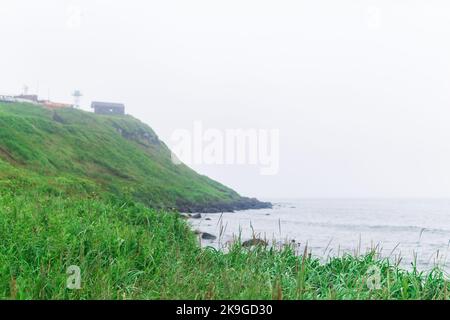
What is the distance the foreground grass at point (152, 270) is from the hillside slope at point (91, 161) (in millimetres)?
25522

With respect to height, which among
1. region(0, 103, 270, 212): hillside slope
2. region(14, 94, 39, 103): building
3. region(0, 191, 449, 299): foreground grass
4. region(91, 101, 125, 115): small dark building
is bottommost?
region(0, 191, 449, 299): foreground grass

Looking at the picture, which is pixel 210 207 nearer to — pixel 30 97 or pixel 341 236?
pixel 341 236

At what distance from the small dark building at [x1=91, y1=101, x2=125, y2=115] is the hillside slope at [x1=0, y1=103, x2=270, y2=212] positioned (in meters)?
34.2

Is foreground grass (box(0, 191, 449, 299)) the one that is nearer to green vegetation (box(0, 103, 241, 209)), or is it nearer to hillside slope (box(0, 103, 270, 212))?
hillside slope (box(0, 103, 270, 212))

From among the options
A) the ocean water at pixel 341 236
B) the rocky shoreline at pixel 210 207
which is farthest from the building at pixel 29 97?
the ocean water at pixel 341 236

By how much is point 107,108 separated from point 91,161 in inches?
4065

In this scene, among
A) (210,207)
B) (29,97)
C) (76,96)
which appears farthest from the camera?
(76,96)

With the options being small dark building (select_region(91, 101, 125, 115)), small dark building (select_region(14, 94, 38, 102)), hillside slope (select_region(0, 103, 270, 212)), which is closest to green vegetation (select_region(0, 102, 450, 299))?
hillside slope (select_region(0, 103, 270, 212))

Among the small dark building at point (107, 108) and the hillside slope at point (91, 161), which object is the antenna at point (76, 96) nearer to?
the small dark building at point (107, 108)

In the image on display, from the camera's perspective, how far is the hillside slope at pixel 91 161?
55.6 metres

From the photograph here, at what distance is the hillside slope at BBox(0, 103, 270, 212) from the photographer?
182 ft

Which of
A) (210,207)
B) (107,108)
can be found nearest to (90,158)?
(210,207)

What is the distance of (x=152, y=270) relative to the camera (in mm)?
9391
